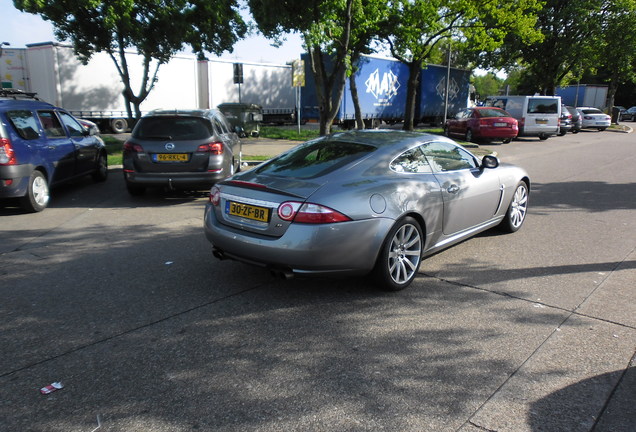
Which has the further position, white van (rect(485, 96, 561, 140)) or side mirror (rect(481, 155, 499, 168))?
white van (rect(485, 96, 561, 140))

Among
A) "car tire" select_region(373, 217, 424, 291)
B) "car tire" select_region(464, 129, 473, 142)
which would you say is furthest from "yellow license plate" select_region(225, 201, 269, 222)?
"car tire" select_region(464, 129, 473, 142)

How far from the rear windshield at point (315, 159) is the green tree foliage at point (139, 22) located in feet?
36.2

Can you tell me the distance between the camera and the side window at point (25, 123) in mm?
7629

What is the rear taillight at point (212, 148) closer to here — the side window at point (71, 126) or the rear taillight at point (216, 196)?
the side window at point (71, 126)

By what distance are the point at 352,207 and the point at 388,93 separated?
2516 cm

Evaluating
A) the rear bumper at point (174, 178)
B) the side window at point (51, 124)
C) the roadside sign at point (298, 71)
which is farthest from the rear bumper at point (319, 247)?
the roadside sign at point (298, 71)

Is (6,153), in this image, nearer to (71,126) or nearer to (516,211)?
(71,126)

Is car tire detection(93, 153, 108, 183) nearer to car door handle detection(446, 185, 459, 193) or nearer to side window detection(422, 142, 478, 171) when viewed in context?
side window detection(422, 142, 478, 171)

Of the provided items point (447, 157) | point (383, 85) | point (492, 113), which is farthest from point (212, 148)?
point (383, 85)

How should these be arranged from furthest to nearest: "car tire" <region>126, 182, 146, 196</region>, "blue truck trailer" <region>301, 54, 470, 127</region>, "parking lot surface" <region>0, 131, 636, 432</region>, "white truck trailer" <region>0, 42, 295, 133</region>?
"blue truck trailer" <region>301, 54, 470, 127</region> → "white truck trailer" <region>0, 42, 295, 133</region> → "car tire" <region>126, 182, 146, 196</region> → "parking lot surface" <region>0, 131, 636, 432</region>

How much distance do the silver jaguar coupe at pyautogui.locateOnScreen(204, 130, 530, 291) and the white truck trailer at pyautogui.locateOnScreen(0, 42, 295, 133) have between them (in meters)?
17.1

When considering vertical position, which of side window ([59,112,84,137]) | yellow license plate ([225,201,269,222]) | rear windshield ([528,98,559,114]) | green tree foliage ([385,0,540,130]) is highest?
green tree foliage ([385,0,540,130])

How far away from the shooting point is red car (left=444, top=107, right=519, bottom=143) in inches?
806

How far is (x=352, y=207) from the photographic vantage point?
409 centimetres
